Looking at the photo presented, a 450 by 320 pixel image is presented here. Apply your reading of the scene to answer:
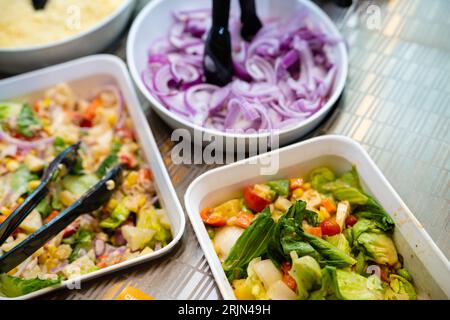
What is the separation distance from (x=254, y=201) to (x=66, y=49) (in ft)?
2.72

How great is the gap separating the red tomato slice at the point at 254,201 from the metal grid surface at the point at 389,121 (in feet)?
0.56

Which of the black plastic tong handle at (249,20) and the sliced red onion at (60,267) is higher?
the black plastic tong handle at (249,20)

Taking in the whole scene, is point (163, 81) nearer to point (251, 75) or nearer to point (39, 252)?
point (251, 75)

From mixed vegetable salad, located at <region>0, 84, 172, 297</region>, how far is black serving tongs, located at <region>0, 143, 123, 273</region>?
0.13ft

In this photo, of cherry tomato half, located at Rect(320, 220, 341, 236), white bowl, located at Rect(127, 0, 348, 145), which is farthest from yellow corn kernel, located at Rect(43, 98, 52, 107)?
cherry tomato half, located at Rect(320, 220, 341, 236)

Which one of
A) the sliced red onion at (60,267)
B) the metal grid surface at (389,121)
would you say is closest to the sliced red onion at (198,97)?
the metal grid surface at (389,121)

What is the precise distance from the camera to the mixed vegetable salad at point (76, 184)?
123cm

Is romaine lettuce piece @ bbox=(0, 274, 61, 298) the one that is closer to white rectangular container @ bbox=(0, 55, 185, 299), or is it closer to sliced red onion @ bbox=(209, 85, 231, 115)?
white rectangular container @ bbox=(0, 55, 185, 299)

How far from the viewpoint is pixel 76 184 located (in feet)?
4.53

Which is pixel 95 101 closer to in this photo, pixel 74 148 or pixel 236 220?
pixel 74 148

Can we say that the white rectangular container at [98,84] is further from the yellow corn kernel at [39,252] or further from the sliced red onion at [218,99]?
the yellow corn kernel at [39,252]
